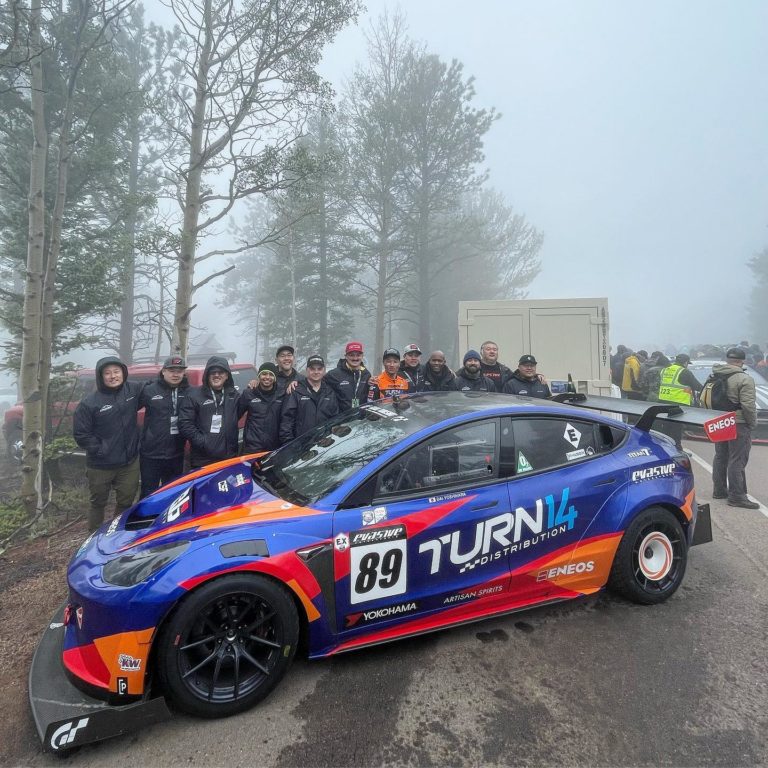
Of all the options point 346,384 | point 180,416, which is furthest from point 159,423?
point 346,384

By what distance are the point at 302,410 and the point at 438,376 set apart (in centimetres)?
180

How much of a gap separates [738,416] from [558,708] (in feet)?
14.9

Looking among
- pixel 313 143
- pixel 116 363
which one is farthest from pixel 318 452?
pixel 313 143

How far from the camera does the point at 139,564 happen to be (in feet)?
7.34

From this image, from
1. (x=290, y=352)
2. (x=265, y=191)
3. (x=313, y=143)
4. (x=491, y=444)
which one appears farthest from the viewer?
(x=313, y=143)

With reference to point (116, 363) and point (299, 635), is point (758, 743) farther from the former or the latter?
point (116, 363)

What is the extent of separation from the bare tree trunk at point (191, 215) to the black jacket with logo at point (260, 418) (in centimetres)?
379

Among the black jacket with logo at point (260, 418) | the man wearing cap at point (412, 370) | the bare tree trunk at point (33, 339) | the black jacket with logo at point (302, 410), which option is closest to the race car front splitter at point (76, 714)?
the black jacket with logo at point (260, 418)

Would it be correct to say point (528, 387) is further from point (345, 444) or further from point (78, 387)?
point (78, 387)

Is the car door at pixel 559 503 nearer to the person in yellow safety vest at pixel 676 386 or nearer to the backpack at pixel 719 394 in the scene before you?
the backpack at pixel 719 394

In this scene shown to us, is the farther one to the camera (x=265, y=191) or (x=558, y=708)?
(x=265, y=191)

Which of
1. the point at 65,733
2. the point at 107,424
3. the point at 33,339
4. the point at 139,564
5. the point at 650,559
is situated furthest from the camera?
the point at 33,339

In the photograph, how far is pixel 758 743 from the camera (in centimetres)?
210

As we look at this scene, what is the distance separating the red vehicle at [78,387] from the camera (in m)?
7.44
